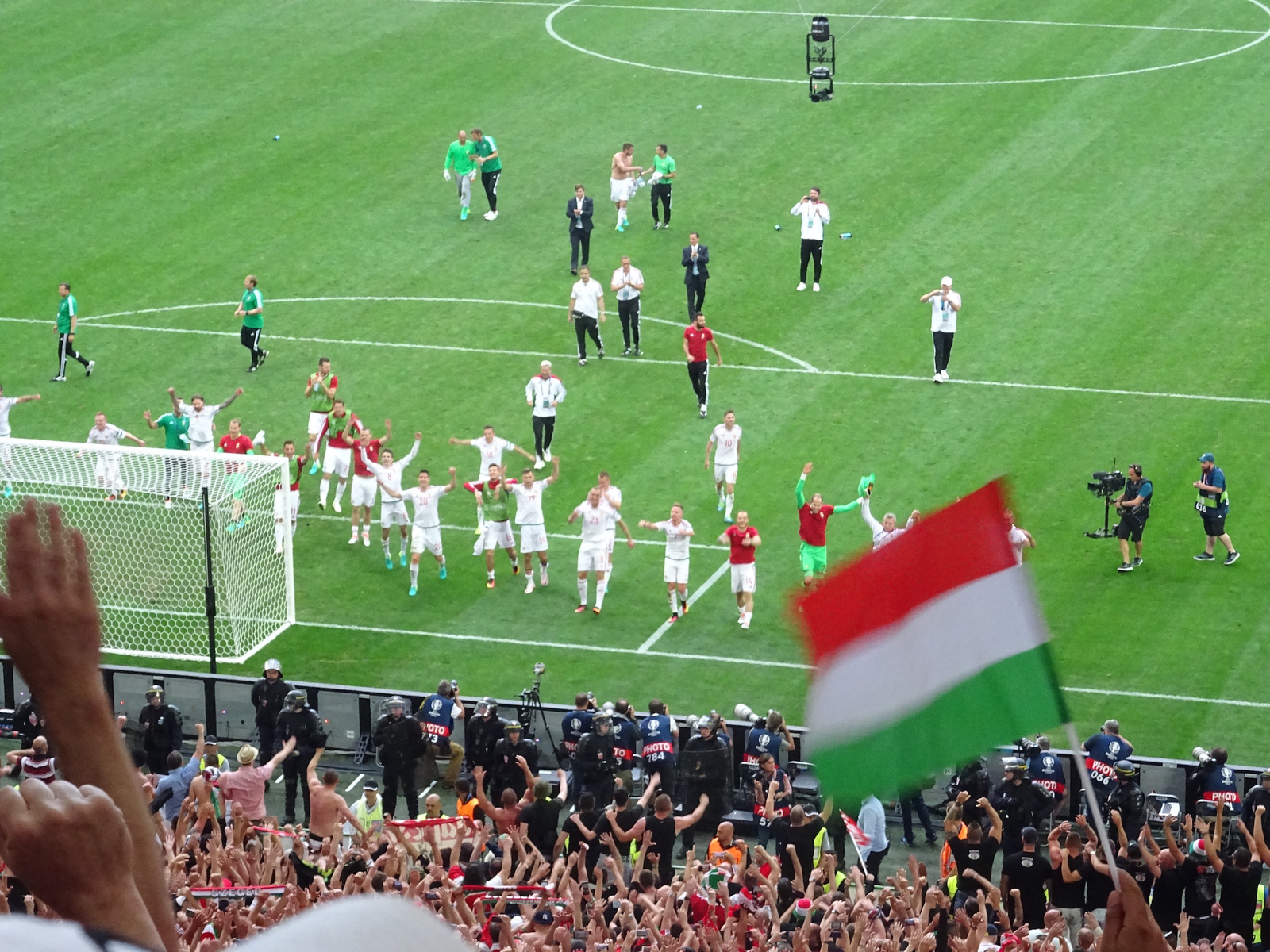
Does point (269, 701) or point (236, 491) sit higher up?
point (236, 491)

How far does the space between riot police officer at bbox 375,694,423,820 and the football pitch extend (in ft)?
11.1

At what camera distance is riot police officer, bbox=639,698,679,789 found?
20.2 m

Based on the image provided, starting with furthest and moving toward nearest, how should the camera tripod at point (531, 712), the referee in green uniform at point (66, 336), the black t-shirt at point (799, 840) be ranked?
the referee in green uniform at point (66, 336) < the camera tripod at point (531, 712) < the black t-shirt at point (799, 840)

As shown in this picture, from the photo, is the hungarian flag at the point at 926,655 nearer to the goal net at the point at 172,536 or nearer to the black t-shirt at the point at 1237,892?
the black t-shirt at the point at 1237,892

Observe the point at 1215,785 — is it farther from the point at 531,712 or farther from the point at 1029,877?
the point at 531,712

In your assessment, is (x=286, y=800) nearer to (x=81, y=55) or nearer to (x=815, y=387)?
(x=815, y=387)

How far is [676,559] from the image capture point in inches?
985

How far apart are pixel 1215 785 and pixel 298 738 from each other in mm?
9139

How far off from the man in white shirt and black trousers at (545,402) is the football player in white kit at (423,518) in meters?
2.57

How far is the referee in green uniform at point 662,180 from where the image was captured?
38031 millimetres

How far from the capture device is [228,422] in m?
31.1

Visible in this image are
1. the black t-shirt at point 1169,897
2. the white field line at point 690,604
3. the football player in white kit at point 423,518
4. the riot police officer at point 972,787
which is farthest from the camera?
the football player in white kit at point 423,518

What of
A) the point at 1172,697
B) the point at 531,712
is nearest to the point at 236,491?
the point at 531,712

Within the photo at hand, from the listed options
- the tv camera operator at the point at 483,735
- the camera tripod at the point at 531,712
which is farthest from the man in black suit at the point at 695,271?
the tv camera operator at the point at 483,735
